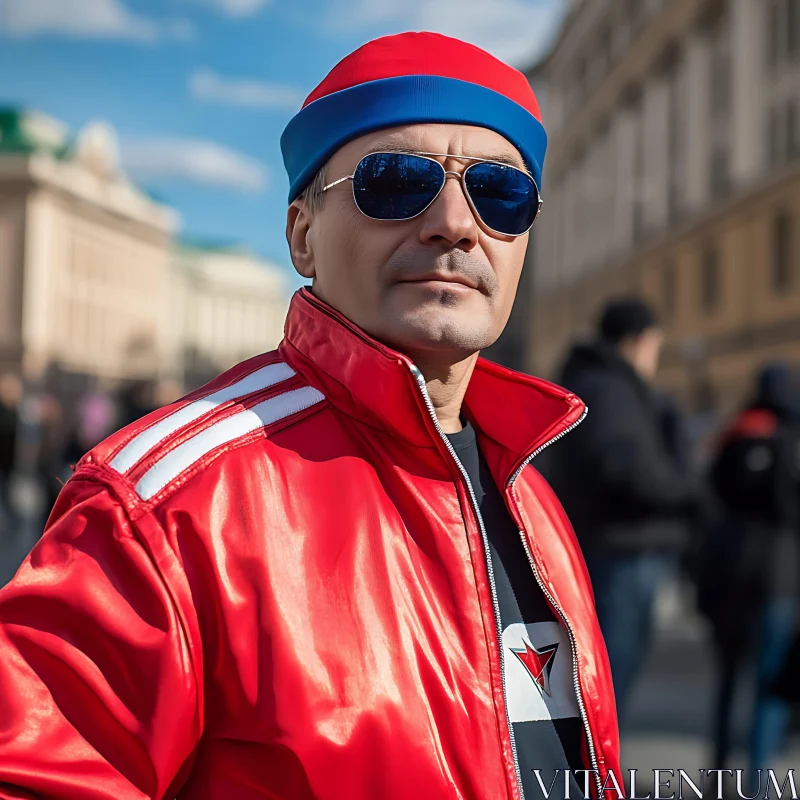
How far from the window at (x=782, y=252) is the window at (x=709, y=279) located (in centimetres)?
292

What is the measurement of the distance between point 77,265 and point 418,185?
167 feet

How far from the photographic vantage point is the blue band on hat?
1.44m

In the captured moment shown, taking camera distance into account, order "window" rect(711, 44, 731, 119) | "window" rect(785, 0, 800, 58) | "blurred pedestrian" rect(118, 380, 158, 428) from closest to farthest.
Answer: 1. "blurred pedestrian" rect(118, 380, 158, 428)
2. "window" rect(785, 0, 800, 58)
3. "window" rect(711, 44, 731, 119)

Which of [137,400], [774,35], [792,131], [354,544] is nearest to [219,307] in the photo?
[774,35]

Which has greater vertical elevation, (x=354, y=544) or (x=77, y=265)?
(x=77, y=265)

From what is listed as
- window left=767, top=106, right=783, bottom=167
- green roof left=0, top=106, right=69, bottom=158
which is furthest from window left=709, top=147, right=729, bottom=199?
green roof left=0, top=106, right=69, bottom=158

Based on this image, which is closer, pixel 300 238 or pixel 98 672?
pixel 98 672

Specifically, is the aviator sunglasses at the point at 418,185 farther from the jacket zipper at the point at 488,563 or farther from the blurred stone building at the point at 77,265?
the blurred stone building at the point at 77,265

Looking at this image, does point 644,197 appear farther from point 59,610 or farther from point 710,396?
point 59,610

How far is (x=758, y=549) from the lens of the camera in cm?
450

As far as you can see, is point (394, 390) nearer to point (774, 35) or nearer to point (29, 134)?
point (774, 35)

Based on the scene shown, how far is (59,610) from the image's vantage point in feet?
3.86

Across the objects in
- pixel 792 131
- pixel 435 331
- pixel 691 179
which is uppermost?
pixel 691 179

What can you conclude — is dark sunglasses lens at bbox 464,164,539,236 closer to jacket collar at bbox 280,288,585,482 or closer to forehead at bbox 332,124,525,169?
forehead at bbox 332,124,525,169
